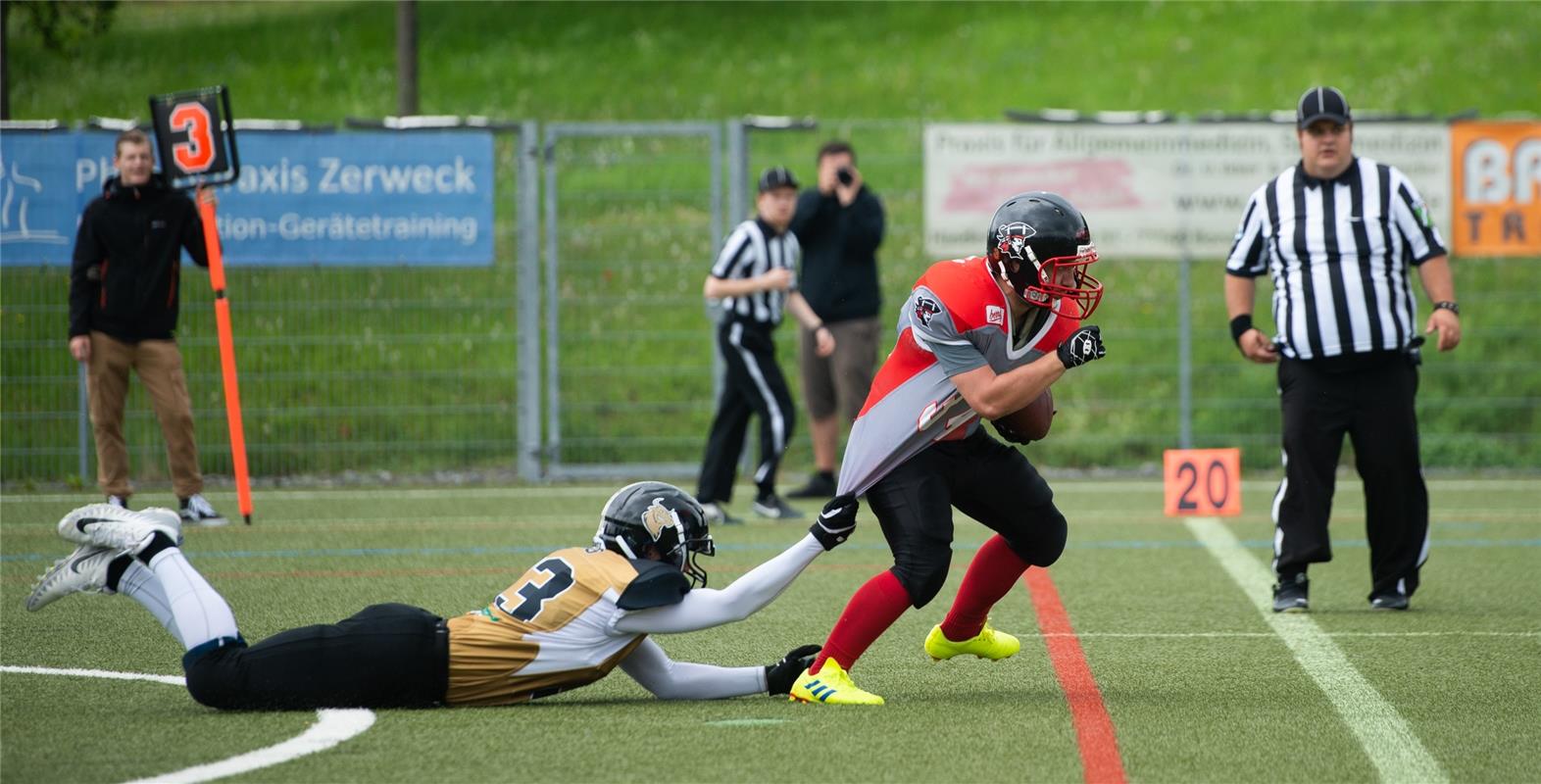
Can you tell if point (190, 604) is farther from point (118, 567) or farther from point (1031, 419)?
point (1031, 419)

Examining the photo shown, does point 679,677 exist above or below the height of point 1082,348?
below

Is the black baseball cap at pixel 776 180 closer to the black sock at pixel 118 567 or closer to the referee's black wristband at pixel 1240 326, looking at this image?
the referee's black wristband at pixel 1240 326

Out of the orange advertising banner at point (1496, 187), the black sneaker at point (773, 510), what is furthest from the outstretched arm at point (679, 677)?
the orange advertising banner at point (1496, 187)

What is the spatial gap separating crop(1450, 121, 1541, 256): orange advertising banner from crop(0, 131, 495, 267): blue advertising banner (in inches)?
268

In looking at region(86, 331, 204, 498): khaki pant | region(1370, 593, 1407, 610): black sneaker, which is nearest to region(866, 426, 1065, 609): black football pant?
region(1370, 593, 1407, 610): black sneaker

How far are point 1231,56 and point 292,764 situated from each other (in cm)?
2635

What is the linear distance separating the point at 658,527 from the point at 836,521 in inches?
19.5

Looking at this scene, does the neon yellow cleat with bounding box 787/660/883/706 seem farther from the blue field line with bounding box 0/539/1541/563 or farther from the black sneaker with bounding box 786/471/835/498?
the black sneaker with bounding box 786/471/835/498

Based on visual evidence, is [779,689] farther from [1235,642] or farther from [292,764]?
[1235,642]

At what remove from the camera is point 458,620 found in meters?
5.28

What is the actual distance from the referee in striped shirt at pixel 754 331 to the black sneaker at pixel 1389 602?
12.4 ft

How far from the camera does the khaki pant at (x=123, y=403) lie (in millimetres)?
10625

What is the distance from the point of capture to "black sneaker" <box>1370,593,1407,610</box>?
7.34 m

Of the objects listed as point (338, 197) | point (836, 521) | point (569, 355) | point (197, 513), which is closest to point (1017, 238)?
point (836, 521)
